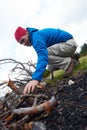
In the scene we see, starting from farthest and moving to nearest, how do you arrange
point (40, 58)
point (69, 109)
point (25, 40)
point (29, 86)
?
point (25, 40) → point (40, 58) → point (29, 86) → point (69, 109)

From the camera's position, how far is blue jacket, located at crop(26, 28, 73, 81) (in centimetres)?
585

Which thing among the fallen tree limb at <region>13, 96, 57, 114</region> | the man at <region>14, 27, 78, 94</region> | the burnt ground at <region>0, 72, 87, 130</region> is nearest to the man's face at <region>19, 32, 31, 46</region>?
the man at <region>14, 27, 78, 94</region>

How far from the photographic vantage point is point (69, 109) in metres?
5.30

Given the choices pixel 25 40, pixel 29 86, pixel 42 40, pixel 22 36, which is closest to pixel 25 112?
pixel 29 86

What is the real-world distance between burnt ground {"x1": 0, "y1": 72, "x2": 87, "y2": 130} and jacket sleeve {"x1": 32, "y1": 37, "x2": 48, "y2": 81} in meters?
0.41

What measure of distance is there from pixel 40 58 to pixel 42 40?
1.63ft

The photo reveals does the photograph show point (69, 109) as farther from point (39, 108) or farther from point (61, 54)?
point (61, 54)

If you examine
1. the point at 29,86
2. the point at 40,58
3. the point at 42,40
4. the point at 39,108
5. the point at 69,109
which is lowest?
the point at 69,109

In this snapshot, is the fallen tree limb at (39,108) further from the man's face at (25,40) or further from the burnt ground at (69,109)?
the man's face at (25,40)

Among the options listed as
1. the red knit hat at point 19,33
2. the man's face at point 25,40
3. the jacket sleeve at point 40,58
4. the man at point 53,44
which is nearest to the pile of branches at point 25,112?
the jacket sleeve at point 40,58

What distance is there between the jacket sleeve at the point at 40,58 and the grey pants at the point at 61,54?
2.42 ft

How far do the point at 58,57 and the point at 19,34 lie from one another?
0.88 metres

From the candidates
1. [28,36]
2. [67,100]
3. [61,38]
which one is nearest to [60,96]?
[67,100]

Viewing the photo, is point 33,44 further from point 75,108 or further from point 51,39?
point 75,108
